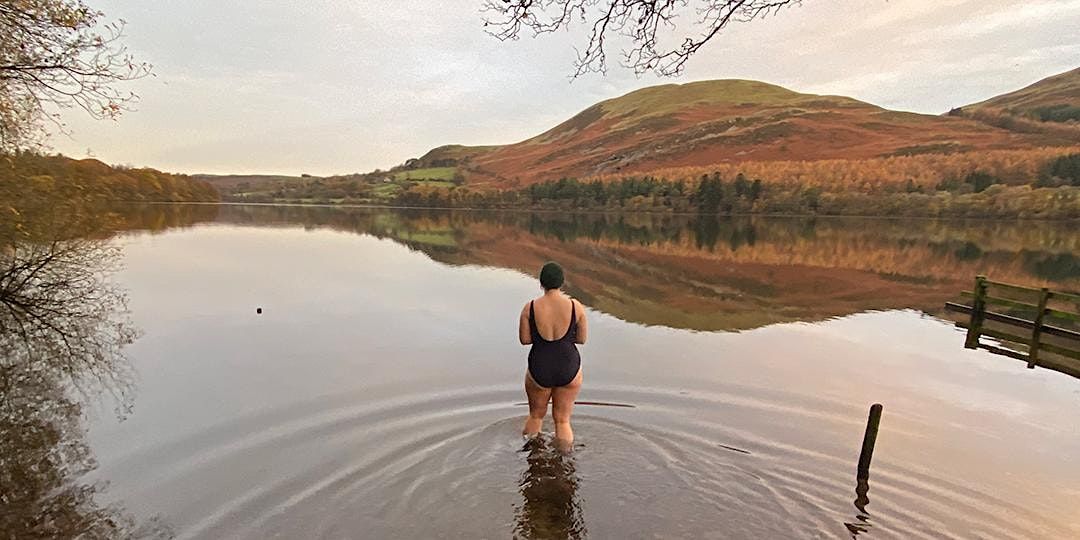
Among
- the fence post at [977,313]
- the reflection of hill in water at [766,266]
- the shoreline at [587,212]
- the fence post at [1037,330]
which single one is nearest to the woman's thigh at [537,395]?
the reflection of hill in water at [766,266]

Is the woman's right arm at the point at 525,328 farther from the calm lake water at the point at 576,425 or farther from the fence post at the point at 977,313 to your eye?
the fence post at the point at 977,313

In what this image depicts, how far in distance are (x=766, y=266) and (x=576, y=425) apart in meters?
33.5

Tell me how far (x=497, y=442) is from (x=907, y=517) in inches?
213

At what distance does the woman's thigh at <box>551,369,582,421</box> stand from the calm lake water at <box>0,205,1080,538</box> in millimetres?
591

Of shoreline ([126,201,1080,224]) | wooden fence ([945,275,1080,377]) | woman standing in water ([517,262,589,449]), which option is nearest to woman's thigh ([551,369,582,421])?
woman standing in water ([517,262,589,449])

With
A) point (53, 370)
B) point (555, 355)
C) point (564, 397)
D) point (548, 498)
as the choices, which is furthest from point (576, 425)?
point (53, 370)

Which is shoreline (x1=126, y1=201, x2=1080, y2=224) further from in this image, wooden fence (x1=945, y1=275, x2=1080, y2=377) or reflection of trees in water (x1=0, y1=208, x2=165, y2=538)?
wooden fence (x1=945, y1=275, x2=1080, y2=377)

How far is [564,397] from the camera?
26.6ft

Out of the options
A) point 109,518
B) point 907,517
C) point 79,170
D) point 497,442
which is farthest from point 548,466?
point 79,170

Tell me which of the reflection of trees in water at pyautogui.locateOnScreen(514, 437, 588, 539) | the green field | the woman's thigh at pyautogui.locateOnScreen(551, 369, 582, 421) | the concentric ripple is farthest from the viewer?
the green field

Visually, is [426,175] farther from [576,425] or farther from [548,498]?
[548,498]

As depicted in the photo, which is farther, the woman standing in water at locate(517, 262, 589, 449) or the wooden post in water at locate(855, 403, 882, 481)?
the wooden post in water at locate(855, 403, 882, 481)

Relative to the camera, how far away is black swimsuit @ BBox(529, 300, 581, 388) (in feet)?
25.3

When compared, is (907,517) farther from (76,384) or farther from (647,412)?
(76,384)
